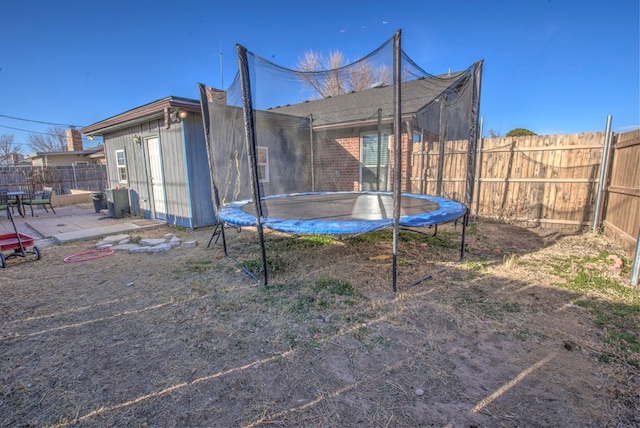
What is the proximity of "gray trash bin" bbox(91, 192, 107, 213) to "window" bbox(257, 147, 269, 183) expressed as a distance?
5.15m

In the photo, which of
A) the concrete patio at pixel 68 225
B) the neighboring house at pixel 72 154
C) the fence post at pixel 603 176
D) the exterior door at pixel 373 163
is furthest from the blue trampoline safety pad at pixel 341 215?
the neighboring house at pixel 72 154

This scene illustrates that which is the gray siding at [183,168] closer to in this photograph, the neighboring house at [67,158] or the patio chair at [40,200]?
the patio chair at [40,200]

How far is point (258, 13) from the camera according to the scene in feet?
22.2

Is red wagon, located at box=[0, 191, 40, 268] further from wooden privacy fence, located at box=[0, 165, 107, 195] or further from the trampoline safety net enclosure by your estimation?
wooden privacy fence, located at box=[0, 165, 107, 195]

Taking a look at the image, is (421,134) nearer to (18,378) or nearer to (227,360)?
(227,360)

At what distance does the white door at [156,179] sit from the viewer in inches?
229

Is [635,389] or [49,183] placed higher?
[49,183]

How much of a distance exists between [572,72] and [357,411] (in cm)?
1046

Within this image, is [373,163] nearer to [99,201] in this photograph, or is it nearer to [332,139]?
[332,139]

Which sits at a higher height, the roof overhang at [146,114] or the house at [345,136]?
the roof overhang at [146,114]

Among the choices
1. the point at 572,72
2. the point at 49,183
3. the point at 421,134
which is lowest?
the point at 49,183

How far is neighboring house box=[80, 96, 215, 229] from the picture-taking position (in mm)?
5051

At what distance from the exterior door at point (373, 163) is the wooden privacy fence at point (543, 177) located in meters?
0.63

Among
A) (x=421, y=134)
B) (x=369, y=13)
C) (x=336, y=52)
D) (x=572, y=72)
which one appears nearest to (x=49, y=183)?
(x=336, y=52)
